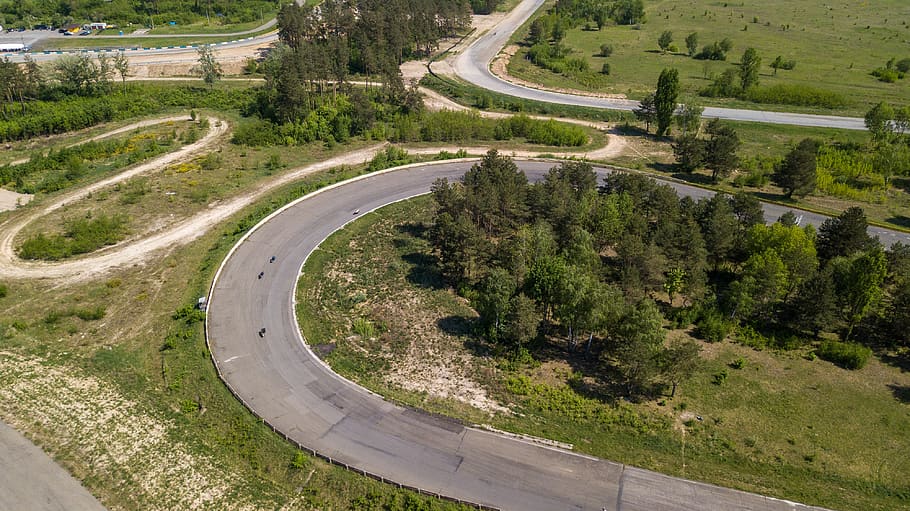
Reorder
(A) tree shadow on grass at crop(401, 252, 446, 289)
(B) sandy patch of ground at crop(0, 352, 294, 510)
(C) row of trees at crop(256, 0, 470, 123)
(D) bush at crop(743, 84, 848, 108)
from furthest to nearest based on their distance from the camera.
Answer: (D) bush at crop(743, 84, 848, 108), (C) row of trees at crop(256, 0, 470, 123), (A) tree shadow on grass at crop(401, 252, 446, 289), (B) sandy patch of ground at crop(0, 352, 294, 510)

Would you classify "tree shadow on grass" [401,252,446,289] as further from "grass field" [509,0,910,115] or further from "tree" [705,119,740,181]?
"grass field" [509,0,910,115]

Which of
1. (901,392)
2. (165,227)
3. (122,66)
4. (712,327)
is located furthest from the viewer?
(122,66)

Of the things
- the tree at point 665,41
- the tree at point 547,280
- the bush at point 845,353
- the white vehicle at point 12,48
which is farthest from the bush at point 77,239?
the tree at point 665,41

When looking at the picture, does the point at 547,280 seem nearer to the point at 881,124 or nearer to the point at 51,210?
the point at 51,210

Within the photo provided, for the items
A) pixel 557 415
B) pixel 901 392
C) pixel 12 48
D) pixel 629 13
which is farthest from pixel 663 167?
pixel 12 48

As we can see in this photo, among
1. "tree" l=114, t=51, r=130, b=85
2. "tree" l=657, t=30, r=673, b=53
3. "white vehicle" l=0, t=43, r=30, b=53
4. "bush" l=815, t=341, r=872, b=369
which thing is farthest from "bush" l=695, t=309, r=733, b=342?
"white vehicle" l=0, t=43, r=30, b=53
